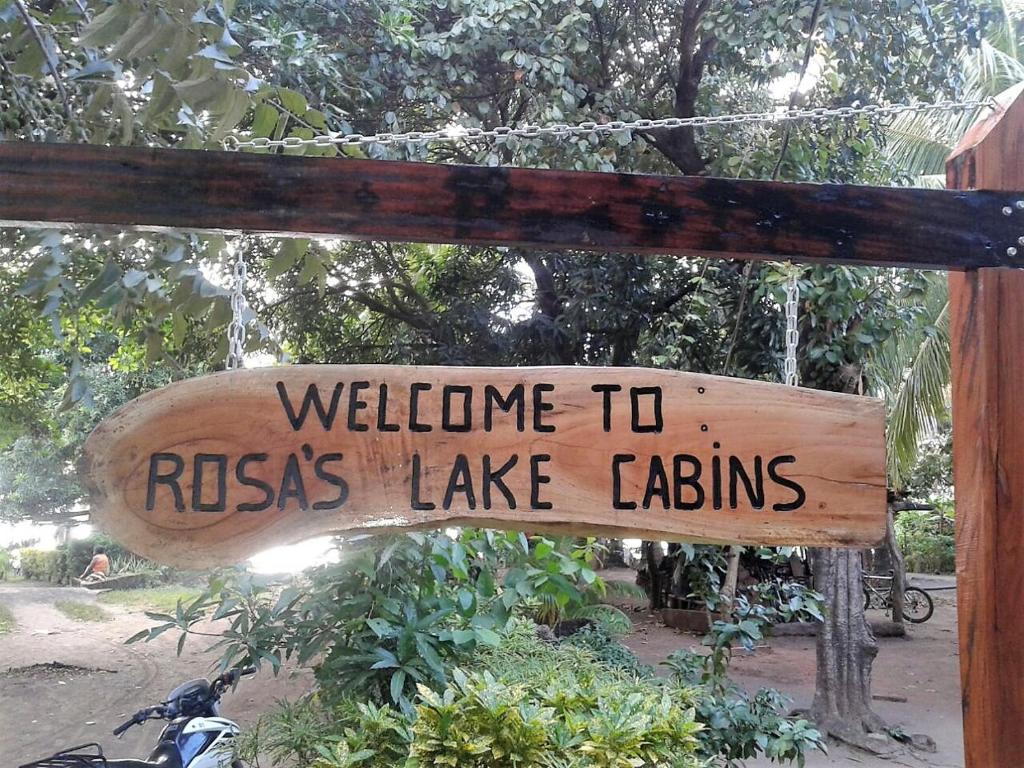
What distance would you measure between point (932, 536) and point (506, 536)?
1694 cm

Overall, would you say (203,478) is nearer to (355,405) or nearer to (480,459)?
(355,405)

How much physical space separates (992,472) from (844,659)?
5.39m

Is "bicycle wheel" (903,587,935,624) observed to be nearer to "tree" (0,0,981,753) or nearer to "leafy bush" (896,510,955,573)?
"leafy bush" (896,510,955,573)

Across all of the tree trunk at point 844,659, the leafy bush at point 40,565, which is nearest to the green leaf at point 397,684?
the tree trunk at point 844,659

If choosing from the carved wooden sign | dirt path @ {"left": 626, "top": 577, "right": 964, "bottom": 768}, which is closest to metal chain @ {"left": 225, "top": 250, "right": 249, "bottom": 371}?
the carved wooden sign

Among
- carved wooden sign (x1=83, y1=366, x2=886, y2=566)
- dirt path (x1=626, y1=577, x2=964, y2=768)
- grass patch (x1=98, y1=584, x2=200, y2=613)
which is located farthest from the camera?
grass patch (x1=98, y1=584, x2=200, y2=613)

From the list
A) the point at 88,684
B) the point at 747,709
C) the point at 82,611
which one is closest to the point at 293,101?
the point at 747,709

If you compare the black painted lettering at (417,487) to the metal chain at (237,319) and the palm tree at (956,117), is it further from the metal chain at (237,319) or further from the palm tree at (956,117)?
the palm tree at (956,117)

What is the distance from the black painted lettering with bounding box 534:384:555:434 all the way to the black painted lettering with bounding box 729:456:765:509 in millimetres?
272

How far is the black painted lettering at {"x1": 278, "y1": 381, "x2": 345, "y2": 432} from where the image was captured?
122cm

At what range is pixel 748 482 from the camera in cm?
123

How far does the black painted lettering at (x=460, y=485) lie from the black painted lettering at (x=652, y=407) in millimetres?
252

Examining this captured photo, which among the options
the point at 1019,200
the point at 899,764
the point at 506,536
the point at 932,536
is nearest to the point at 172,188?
the point at 1019,200

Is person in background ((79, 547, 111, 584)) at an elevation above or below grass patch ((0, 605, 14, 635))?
above
